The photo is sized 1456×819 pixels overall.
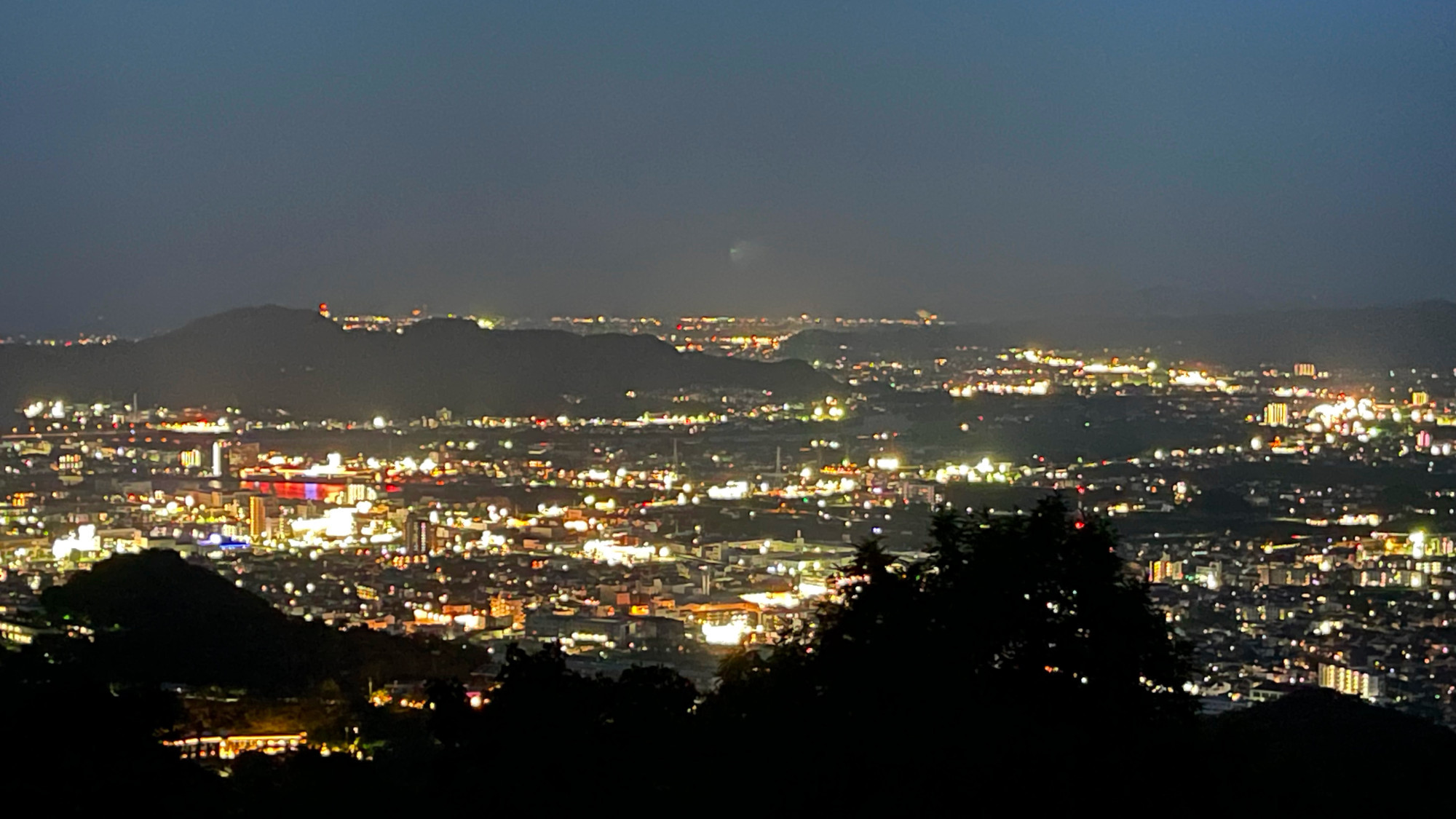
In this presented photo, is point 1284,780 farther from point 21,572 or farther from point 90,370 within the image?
point 90,370

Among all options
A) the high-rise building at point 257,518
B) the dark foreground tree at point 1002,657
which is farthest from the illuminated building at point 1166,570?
the dark foreground tree at point 1002,657

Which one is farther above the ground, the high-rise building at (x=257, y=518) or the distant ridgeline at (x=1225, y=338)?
the distant ridgeline at (x=1225, y=338)

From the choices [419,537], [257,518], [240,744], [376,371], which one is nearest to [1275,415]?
[376,371]

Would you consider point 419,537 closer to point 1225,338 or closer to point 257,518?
point 257,518

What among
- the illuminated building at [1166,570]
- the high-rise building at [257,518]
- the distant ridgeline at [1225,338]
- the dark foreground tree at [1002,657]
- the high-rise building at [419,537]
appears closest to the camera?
the dark foreground tree at [1002,657]

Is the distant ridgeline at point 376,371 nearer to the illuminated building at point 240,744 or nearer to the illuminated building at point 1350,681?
the illuminated building at point 1350,681

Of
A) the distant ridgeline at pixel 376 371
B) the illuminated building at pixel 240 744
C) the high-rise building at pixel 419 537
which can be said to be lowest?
the illuminated building at pixel 240 744

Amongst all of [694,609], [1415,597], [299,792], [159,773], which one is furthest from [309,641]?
[1415,597]
